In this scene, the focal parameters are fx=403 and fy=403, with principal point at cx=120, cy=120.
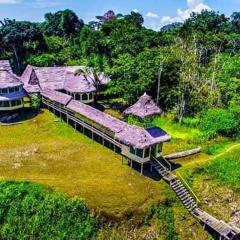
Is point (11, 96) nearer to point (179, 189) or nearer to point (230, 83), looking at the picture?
point (179, 189)

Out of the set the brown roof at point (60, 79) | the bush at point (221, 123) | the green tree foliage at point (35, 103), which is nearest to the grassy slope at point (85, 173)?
the green tree foliage at point (35, 103)

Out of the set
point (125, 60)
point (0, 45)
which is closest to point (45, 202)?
point (125, 60)

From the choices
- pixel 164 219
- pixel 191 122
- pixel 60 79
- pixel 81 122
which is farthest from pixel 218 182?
pixel 60 79

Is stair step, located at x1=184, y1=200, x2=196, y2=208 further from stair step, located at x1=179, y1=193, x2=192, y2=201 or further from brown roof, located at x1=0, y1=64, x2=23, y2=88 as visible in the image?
brown roof, located at x1=0, y1=64, x2=23, y2=88

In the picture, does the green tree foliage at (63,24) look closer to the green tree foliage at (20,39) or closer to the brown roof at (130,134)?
the green tree foliage at (20,39)

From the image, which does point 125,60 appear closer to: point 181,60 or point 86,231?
point 181,60

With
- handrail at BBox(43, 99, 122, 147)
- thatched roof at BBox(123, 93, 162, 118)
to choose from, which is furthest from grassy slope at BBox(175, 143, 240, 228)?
handrail at BBox(43, 99, 122, 147)
